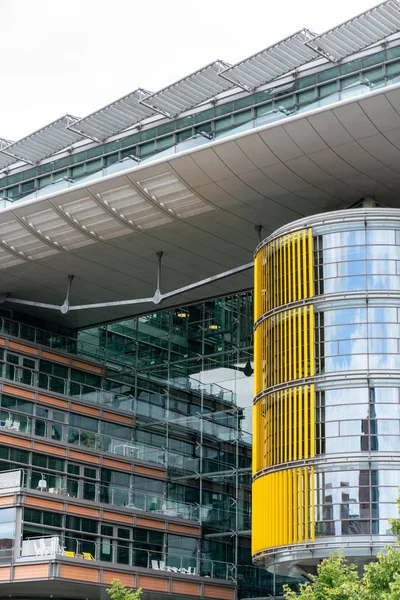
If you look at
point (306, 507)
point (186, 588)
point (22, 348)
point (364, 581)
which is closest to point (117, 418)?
point (22, 348)

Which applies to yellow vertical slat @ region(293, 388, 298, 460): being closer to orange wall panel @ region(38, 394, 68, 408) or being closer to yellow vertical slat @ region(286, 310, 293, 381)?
yellow vertical slat @ region(286, 310, 293, 381)

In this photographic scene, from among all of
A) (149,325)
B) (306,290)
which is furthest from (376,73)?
(149,325)

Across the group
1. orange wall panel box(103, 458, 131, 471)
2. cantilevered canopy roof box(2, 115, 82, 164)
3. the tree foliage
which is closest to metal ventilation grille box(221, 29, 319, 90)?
cantilevered canopy roof box(2, 115, 82, 164)

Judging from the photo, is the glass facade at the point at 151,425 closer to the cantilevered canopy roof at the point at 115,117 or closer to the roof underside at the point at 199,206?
the roof underside at the point at 199,206

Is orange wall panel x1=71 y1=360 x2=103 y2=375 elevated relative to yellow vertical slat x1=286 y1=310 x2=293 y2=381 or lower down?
elevated

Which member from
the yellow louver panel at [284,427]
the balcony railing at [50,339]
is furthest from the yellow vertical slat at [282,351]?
the balcony railing at [50,339]

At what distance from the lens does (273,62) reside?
3428cm

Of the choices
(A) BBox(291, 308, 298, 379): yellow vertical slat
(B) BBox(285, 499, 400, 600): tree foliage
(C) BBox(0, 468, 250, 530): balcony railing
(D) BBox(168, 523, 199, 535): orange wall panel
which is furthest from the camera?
(D) BBox(168, 523, 199, 535): orange wall panel

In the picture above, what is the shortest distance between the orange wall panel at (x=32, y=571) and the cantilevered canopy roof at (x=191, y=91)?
14920 millimetres

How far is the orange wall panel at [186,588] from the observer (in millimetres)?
40228

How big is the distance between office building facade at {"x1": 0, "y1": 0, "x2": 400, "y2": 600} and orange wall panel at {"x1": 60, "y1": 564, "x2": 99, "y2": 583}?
2.3 inches

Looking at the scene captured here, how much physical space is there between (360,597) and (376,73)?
1600cm

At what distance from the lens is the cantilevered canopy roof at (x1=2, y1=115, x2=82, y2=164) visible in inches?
1532

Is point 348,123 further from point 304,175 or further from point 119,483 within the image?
point 119,483
